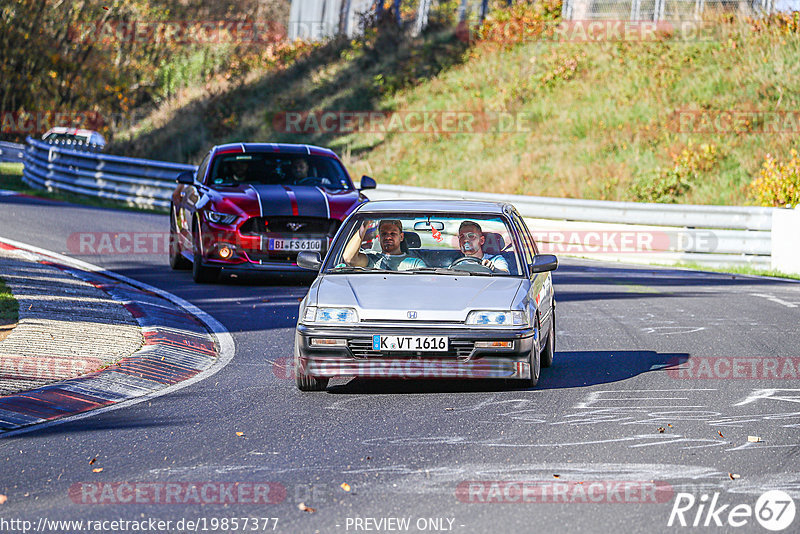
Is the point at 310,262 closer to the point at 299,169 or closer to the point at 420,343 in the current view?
the point at 420,343

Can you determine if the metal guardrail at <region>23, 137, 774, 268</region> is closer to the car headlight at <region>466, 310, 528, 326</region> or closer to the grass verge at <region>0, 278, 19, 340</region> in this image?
the grass verge at <region>0, 278, 19, 340</region>

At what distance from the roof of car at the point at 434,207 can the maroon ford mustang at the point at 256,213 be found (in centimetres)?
475

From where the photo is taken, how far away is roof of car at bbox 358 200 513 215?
9672 mm

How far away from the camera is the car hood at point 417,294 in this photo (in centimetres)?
847

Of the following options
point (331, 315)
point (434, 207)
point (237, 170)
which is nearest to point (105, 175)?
point (237, 170)

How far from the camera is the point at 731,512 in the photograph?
5625 millimetres

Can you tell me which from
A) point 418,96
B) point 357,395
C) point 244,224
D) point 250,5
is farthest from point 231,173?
point 250,5

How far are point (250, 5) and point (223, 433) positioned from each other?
69917 millimetres

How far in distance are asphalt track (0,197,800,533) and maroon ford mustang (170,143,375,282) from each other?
3.17 m

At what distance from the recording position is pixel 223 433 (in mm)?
7461

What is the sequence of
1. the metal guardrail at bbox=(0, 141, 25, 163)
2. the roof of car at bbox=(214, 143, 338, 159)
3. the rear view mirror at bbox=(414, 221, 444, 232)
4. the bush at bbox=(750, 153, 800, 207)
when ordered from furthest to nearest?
1. the metal guardrail at bbox=(0, 141, 25, 163)
2. the bush at bbox=(750, 153, 800, 207)
3. the roof of car at bbox=(214, 143, 338, 159)
4. the rear view mirror at bbox=(414, 221, 444, 232)

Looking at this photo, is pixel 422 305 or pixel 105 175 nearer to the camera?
pixel 422 305

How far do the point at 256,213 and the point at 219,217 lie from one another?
472 mm

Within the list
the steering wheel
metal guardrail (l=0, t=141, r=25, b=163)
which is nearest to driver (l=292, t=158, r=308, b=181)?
the steering wheel
